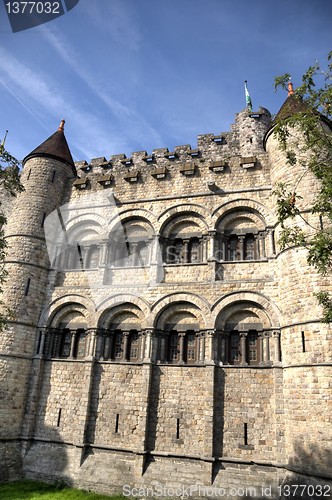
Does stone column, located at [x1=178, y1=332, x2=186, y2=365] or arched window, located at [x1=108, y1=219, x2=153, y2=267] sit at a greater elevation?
arched window, located at [x1=108, y1=219, x2=153, y2=267]

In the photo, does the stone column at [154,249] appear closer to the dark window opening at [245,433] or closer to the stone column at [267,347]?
the stone column at [267,347]

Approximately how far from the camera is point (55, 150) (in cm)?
1794

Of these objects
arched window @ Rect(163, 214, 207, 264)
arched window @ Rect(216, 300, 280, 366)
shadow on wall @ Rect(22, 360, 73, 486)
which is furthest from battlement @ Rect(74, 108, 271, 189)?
shadow on wall @ Rect(22, 360, 73, 486)

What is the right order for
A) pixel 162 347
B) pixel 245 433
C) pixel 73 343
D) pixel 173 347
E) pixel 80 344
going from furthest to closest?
pixel 80 344 → pixel 73 343 → pixel 173 347 → pixel 162 347 → pixel 245 433

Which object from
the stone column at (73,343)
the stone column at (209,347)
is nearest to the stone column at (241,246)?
the stone column at (209,347)

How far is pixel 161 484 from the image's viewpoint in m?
11.4

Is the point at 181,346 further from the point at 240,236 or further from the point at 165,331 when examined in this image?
the point at 240,236

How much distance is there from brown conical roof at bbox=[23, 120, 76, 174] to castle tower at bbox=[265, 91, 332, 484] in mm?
10786

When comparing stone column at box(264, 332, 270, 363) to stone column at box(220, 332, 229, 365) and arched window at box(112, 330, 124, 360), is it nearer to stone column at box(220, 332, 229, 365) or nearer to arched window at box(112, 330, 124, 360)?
stone column at box(220, 332, 229, 365)

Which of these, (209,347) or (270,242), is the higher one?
(270,242)

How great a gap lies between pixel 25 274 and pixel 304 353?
36.3 ft

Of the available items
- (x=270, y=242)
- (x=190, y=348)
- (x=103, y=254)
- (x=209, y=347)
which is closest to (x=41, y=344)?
(x=103, y=254)

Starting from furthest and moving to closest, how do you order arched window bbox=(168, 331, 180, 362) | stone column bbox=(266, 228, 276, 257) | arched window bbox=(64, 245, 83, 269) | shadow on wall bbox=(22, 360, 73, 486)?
arched window bbox=(64, 245, 83, 269)
arched window bbox=(168, 331, 180, 362)
stone column bbox=(266, 228, 276, 257)
shadow on wall bbox=(22, 360, 73, 486)

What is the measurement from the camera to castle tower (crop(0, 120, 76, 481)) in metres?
13.5
